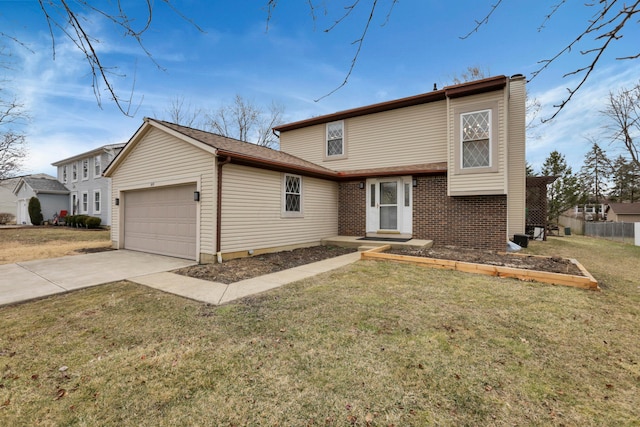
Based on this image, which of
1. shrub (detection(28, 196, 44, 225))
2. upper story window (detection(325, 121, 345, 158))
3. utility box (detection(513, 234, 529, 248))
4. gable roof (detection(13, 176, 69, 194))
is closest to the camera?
utility box (detection(513, 234, 529, 248))

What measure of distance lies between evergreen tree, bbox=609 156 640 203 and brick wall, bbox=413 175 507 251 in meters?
27.8

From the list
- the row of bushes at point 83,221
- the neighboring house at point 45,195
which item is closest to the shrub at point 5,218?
the neighboring house at point 45,195

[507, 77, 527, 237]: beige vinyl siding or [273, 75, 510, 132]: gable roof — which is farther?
[507, 77, 527, 237]: beige vinyl siding

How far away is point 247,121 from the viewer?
2556 cm

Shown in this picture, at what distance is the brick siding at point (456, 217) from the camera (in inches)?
361

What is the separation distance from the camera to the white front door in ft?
35.2

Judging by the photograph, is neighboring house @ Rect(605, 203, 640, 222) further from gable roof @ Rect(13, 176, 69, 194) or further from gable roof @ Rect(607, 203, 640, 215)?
gable roof @ Rect(13, 176, 69, 194)

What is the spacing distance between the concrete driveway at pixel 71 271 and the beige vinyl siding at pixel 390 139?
770 cm

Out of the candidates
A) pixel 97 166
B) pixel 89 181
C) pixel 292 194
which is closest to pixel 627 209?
pixel 292 194

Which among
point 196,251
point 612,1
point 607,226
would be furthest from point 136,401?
point 607,226

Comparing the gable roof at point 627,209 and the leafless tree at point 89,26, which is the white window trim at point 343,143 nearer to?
the leafless tree at point 89,26

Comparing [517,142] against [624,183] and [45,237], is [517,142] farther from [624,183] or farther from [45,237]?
[624,183]

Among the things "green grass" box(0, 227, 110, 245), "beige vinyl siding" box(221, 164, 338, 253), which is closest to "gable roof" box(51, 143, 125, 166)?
"green grass" box(0, 227, 110, 245)

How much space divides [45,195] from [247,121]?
59.5 ft
